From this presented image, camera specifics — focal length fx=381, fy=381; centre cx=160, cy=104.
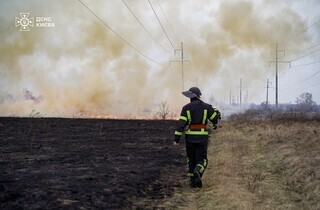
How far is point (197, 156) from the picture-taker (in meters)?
8.83

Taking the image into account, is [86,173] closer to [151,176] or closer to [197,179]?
[151,176]

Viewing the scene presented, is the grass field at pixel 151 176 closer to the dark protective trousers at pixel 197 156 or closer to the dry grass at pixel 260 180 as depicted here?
the dry grass at pixel 260 180

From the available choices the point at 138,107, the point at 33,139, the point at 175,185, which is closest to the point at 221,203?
the point at 175,185

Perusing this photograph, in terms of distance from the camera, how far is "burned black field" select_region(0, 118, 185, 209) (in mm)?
7098

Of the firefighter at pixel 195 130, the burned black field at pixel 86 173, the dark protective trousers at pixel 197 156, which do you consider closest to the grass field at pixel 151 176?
the burned black field at pixel 86 173

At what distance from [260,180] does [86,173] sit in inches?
171

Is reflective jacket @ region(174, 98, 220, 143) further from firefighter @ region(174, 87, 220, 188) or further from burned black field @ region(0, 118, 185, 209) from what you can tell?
burned black field @ region(0, 118, 185, 209)

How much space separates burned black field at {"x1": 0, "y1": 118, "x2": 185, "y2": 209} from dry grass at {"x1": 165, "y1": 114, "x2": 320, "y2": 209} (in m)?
0.81

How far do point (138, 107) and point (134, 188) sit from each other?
3936 cm

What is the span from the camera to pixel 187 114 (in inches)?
349

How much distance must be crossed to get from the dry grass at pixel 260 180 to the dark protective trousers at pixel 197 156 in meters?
0.43

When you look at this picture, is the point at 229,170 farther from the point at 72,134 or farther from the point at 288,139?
the point at 72,134

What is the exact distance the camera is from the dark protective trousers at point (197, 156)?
8.72 m

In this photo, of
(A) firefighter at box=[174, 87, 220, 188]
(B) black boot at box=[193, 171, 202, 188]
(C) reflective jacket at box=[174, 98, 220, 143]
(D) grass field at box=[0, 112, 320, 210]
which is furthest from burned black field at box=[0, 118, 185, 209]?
(C) reflective jacket at box=[174, 98, 220, 143]
